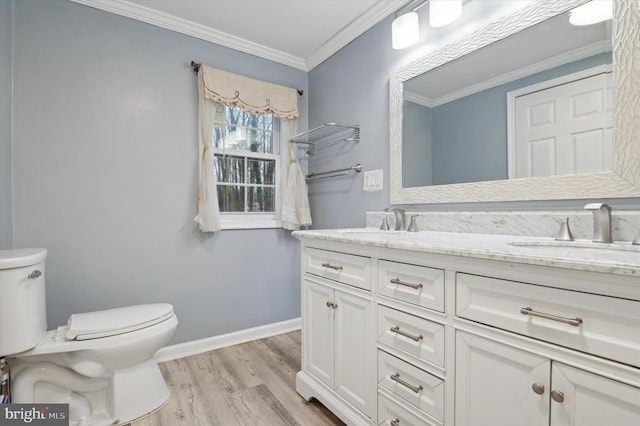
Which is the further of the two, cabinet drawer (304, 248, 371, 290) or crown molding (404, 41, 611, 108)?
cabinet drawer (304, 248, 371, 290)

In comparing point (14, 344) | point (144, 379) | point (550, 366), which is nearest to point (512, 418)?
point (550, 366)

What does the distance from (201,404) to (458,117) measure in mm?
2030

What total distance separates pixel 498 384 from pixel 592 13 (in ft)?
4.41

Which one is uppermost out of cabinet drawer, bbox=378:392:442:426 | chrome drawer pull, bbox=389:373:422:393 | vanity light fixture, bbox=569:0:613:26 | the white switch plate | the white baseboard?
vanity light fixture, bbox=569:0:613:26

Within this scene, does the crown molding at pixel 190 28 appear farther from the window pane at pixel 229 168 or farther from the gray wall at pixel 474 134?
the gray wall at pixel 474 134

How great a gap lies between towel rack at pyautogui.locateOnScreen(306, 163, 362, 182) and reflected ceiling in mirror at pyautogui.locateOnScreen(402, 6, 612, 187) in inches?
16.5

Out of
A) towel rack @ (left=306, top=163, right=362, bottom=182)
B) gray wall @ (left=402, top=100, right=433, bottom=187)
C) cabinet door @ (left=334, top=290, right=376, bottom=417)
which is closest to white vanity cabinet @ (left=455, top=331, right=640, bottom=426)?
cabinet door @ (left=334, top=290, right=376, bottom=417)

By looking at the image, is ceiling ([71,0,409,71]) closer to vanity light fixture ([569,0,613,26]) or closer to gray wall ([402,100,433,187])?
gray wall ([402,100,433,187])

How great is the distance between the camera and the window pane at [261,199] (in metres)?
2.47

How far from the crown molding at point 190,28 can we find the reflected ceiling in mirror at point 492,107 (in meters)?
1.27

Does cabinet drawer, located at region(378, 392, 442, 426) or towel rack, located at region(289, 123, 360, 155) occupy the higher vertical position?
towel rack, located at region(289, 123, 360, 155)

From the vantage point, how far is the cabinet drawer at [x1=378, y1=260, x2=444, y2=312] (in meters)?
0.98

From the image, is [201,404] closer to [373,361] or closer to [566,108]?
[373,361]

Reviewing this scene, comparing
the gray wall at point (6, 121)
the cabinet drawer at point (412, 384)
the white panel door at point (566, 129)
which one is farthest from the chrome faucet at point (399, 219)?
the gray wall at point (6, 121)
